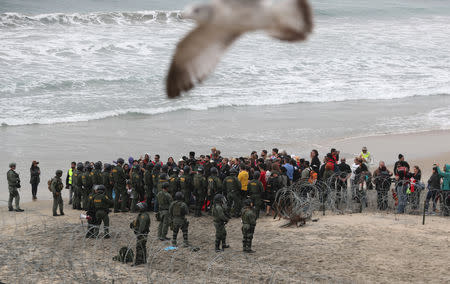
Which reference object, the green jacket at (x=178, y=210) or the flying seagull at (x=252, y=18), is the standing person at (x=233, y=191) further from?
the flying seagull at (x=252, y=18)

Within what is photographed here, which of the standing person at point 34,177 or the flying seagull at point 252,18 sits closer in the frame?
the flying seagull at point 252,18

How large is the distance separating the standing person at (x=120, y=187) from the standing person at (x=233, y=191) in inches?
115

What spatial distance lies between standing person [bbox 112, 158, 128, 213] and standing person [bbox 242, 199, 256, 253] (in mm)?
4992

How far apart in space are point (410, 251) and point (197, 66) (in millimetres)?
10154

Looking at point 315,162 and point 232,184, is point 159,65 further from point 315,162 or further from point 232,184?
point 232,184

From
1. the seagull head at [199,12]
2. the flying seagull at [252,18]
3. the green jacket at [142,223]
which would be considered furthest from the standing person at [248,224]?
the seagull head at [199,12]

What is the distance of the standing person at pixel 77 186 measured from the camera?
53.9ft

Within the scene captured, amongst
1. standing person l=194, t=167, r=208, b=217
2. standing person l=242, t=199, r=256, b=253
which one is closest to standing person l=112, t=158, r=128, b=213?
standing person l=194, t=167, r=208, b=217

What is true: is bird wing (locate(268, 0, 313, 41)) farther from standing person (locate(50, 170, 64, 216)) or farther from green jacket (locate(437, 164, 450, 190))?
green jacket (locate(437, 164, 450, 190))

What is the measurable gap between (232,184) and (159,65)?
2811 cm

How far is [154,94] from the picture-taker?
117 ft

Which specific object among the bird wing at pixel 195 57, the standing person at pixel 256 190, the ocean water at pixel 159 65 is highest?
the ocean water at pixel 159 65

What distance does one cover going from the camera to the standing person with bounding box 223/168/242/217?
51.2 ft

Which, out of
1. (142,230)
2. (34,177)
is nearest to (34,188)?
(34,177)
